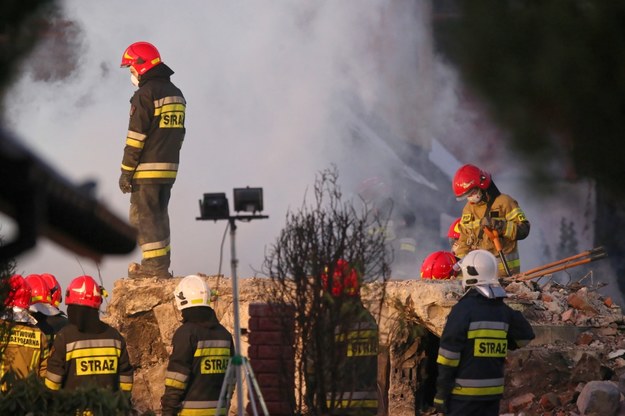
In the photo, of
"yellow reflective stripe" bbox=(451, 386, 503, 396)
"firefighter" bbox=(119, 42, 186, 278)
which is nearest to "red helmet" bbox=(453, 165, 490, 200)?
"firefighter" bbox=(119, 42, 186, 278)

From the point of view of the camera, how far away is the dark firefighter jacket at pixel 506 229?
42.1ft

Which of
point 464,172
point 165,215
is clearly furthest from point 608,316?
point 165,215

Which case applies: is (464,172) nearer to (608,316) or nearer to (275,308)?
(608,316)

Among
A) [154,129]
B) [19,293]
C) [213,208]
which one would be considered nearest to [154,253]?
[154,129]

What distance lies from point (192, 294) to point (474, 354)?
7.44 ft

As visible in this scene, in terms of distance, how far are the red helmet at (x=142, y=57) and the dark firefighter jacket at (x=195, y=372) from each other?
3.45 meters

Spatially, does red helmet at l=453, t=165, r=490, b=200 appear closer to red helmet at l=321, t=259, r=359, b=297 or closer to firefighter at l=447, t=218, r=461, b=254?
firefighter at l=447, t=218, r=461, b=254

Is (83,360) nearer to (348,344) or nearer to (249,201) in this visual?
(249,201)

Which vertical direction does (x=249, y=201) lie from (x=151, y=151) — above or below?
below

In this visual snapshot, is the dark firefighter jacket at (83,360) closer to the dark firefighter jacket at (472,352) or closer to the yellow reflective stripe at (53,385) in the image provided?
the yellow reflective stripe at (53,385)

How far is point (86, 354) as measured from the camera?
9.70 m

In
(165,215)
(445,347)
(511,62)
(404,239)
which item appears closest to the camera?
(511,62)

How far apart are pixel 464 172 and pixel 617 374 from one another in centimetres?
248

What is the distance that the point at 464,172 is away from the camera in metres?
12.9
